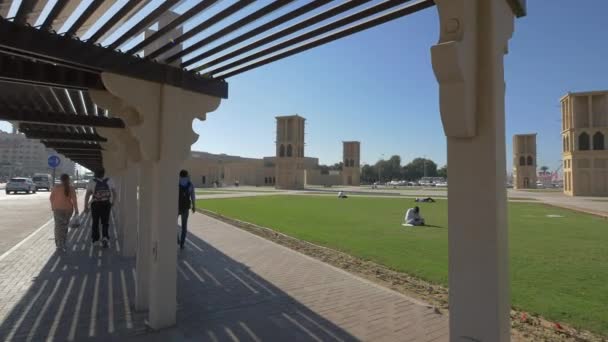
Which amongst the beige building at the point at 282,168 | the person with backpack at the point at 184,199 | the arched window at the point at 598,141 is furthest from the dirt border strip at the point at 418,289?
the beige building at the point at 282,168

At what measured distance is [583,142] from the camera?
164 feet

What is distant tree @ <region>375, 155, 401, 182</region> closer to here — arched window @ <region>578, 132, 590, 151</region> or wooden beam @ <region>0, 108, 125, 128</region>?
arched window @ <region>578, 132, 590, 151</region>

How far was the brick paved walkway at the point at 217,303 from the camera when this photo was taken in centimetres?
432

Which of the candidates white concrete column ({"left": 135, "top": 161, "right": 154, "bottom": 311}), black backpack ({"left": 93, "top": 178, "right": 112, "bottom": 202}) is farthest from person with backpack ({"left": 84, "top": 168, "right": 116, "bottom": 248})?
white concrete column ({"left": 135, "top": 161, "right": 154, "bottom": 311})

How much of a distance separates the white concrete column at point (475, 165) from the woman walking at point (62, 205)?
857cm

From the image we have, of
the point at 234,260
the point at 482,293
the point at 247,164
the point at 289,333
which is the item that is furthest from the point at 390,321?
the point at 247,164

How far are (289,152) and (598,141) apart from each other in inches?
1918

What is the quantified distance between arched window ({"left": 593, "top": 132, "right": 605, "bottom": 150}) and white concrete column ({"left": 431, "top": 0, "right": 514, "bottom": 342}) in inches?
2291

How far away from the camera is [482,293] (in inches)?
93.4

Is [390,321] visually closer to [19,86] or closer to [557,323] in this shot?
[557,323]

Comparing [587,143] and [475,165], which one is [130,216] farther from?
[587,143]

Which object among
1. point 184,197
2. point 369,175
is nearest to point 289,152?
point 369,175

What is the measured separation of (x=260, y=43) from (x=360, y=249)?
21.8 feet

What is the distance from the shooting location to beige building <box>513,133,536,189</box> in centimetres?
7681
